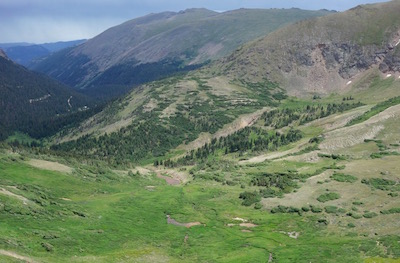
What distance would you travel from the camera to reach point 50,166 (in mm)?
117750

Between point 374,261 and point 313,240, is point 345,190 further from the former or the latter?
point 374,261

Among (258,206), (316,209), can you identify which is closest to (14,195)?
(258,206)

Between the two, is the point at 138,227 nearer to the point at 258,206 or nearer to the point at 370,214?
the point at 258,206

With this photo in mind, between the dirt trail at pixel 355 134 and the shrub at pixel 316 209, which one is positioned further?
the dirt trail at pixel 355 134

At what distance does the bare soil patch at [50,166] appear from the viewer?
115025 mm

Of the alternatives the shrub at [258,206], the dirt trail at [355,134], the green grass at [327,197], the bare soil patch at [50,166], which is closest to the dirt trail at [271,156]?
the dirt trail at [355,134]

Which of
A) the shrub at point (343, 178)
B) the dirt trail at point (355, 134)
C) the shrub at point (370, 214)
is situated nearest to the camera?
the shrub at point (370, 214)

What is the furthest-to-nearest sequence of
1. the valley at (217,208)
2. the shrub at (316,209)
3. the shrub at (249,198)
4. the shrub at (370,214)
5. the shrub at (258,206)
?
1. the shrub at (249,198)
2. the shrub at (258,206)
3. the shrub at (316,209)
4. the shrub at (370,214)
5. the valley at (217,208)

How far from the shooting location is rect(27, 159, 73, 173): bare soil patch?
377ft

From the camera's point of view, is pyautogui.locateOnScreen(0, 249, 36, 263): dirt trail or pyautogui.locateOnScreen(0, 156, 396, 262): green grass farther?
pyautogui.locateOnScreen(0, 156, 396, 262): green grass

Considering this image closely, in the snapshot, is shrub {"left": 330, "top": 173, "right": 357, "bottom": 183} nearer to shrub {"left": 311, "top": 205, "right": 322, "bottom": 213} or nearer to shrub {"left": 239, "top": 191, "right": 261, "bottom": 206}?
shrub {"left": 311, "top": 205, "right": 322, "bottom": 213}

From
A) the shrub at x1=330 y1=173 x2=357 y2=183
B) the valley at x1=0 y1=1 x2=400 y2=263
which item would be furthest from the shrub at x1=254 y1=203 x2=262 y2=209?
the shrub at x1=330 y1=173 x2=357 y2=183

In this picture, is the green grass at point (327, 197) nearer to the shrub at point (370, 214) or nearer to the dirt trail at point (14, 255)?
the shrub at point (370, 214)

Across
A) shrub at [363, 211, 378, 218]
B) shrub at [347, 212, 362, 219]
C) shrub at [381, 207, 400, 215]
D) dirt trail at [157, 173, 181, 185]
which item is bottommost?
dirt trail at [157, 173, 181, 185]
